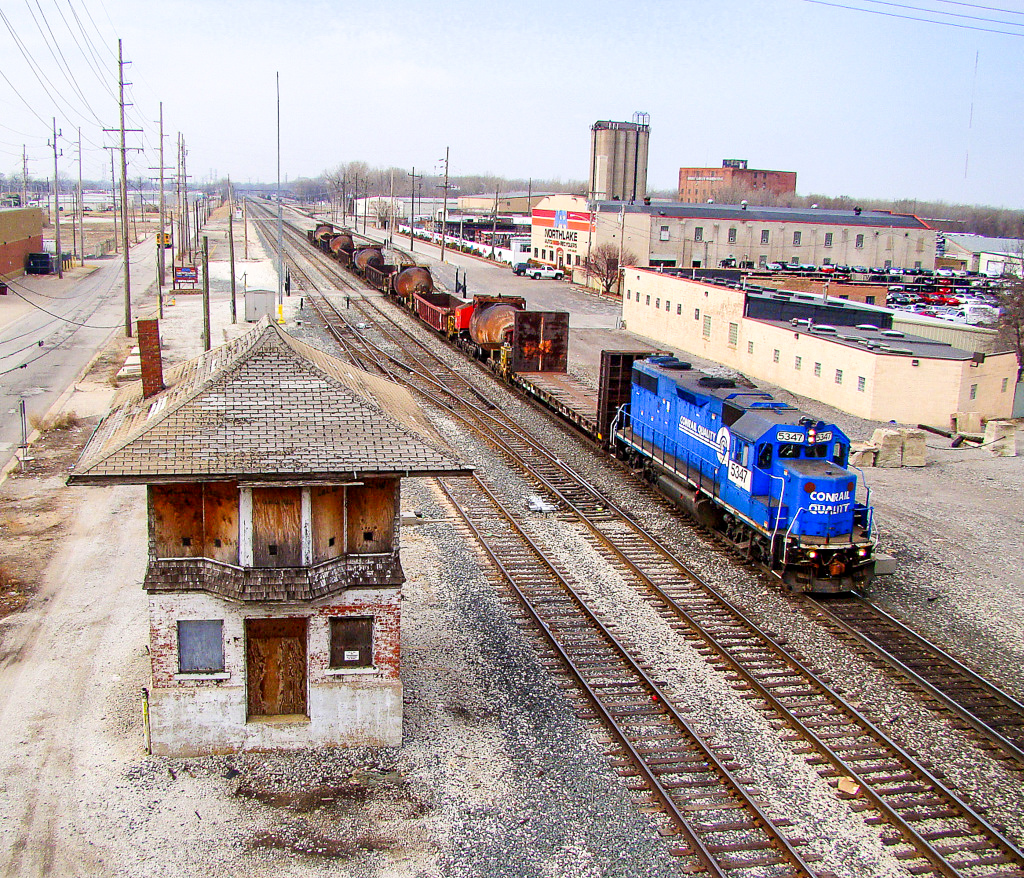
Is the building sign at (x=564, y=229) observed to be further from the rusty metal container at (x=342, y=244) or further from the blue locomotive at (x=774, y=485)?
the blue locomotive at (x=774, y=485)

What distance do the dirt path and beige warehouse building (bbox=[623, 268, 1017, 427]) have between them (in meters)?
27.8

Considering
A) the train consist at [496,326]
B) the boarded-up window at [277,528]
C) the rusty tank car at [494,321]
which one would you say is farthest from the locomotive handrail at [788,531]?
the rusty tank car at [494,321]

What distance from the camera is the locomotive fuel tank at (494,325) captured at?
39.9 m

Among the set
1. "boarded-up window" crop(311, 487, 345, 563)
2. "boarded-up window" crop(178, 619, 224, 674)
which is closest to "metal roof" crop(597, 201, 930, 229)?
"boarded-up window" crop(311, 487, 345, 563)

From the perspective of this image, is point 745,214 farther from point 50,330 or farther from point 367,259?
point 50,330

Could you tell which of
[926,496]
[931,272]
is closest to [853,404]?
[926,496]

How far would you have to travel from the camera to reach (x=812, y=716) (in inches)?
555

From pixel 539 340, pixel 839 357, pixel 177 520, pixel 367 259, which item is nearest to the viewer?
pixel 177 520

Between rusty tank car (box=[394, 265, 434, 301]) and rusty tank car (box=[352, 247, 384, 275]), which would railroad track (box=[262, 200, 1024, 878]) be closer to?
rusty tank car (box=[394, 265, 434, 301])

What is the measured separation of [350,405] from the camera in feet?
43.7

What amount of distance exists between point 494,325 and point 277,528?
29088mm

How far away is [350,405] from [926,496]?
19194 millimetres

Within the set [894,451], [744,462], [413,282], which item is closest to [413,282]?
[413,282]

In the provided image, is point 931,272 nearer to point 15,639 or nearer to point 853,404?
point 853,404
